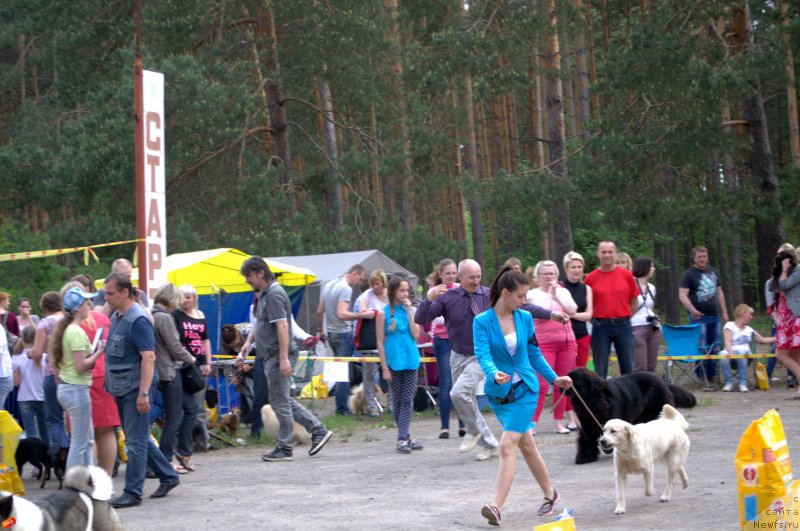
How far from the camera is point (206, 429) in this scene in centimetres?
1122

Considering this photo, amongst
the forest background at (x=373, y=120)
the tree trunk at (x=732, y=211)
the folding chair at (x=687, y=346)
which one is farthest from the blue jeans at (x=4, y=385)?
the tree trunk at (x=732, y=211)

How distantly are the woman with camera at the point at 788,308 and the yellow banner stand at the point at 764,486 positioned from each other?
25.7 ft

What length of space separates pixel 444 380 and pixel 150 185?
3849 millimetres

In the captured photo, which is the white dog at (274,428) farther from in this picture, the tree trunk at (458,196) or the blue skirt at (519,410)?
the tree trunk at (458,196)

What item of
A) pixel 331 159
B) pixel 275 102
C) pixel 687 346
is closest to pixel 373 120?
pixel 331 159

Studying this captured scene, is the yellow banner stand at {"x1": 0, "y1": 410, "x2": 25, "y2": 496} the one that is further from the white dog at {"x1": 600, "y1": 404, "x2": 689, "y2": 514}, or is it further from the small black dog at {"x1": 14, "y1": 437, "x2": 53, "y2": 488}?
the white dog at {"x1": 600, "y1": 404, "x2": 689, "y2": 514}

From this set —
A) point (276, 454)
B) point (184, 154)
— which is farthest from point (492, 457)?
point (184, 154)

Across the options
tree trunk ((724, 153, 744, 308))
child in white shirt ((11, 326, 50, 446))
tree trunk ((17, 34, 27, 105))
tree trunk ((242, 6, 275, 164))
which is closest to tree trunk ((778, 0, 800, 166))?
tree trunk ((724, 153, 744, 308))

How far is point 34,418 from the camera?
10.5m

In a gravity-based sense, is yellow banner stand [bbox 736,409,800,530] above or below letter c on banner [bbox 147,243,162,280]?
below

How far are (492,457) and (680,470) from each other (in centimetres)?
261

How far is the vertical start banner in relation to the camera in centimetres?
1142

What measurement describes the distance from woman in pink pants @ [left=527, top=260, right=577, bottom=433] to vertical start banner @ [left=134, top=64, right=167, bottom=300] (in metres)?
4.06

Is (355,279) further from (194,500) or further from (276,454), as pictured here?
(194,500)
